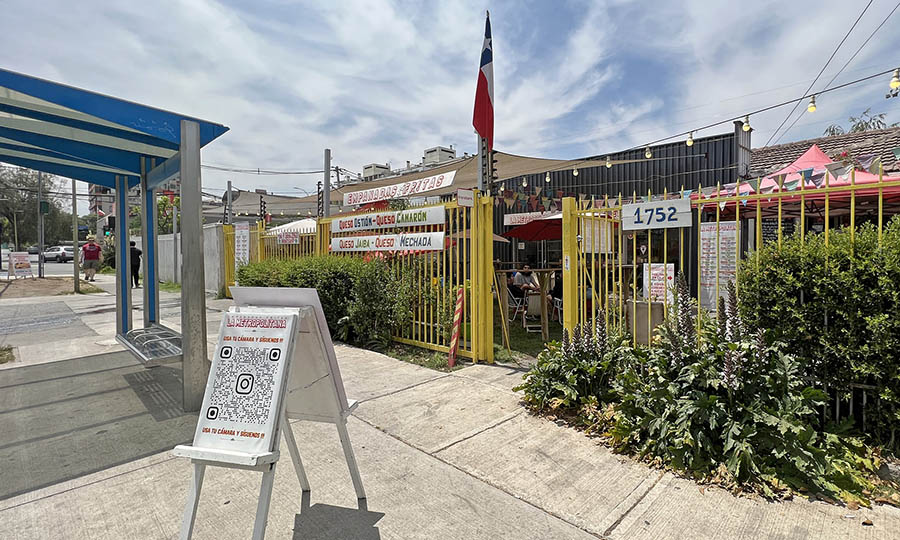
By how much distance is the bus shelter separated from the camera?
12.2ft

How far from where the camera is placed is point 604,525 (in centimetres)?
255

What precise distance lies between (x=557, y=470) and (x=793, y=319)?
1.91m

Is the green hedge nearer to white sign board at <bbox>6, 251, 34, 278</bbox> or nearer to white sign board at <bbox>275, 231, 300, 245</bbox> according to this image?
white sign board at <bbox>275, 231, 300, 245</bbox>

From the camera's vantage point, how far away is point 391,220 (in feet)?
22.1

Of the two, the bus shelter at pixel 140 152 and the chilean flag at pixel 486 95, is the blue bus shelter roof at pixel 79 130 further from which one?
the chilean flag at pixel 486 95

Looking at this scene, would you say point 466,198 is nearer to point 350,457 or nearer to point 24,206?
point 350,457

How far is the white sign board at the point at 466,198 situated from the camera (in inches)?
221

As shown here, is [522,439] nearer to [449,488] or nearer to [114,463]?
[449,488]

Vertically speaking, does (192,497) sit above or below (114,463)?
above

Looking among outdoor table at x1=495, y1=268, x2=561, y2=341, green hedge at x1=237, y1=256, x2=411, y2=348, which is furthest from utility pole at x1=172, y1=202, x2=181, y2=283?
outdoor table at x1=495, y1=268, x2=561, y2=341

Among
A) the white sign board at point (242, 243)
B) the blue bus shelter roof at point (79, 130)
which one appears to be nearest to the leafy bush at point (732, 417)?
the blue bus shelter roof at point (79, 130)

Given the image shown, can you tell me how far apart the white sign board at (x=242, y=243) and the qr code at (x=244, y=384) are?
32.8 ft

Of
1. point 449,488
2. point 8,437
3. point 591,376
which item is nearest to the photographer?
point 449,488

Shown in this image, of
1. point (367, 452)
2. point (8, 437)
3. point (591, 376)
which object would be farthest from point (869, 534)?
point (8, 437)
